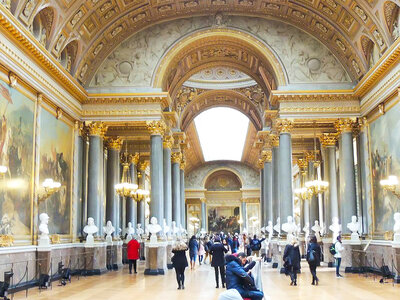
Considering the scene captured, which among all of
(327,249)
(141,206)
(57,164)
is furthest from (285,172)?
(141,206)

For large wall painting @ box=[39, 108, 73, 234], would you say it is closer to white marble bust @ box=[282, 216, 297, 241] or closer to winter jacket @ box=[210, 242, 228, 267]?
winter jacket @ box=[210, 242, 228, 267]

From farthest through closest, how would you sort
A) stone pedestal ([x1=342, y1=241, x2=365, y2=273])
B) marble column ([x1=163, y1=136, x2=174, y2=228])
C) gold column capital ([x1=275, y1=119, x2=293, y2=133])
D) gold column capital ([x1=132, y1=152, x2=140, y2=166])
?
gold column capital ([x1=132, y1=152, x2=140, y2=166]) → marble column ([x1=163, y1=136, x2=174, y2=228]) → gold column capital ([x1=275, y1=119, x2=293, y2=133]) → stone pedestal ([x1=342, y1=241, x2=365, y2=273])

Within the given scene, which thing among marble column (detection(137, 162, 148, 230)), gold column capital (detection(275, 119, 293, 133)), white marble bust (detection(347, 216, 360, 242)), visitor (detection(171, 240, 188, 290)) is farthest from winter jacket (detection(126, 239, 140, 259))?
marble column (detection(137, 162, 148, 230))

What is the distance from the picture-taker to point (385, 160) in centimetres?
1922

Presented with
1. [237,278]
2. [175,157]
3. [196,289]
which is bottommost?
[196,289]

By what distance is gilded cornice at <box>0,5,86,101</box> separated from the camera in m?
14.3

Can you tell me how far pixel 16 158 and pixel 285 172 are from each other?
446 inches

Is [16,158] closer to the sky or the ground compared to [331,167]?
closer to the ground

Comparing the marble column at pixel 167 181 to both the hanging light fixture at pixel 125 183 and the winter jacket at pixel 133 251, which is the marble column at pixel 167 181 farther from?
the winter jacket at pixel 133 251

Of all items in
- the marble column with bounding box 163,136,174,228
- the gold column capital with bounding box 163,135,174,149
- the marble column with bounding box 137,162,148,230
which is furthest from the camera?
the marble column with bounding box 137,162,148,230

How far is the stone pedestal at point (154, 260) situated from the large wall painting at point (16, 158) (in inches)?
239

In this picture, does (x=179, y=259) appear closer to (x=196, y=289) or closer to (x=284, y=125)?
(x=196, y=289)

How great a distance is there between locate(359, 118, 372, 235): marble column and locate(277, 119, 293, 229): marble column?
9.76 feet

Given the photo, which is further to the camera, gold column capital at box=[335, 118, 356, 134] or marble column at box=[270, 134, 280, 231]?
marble column at box=[270, 134, 280, 231]
